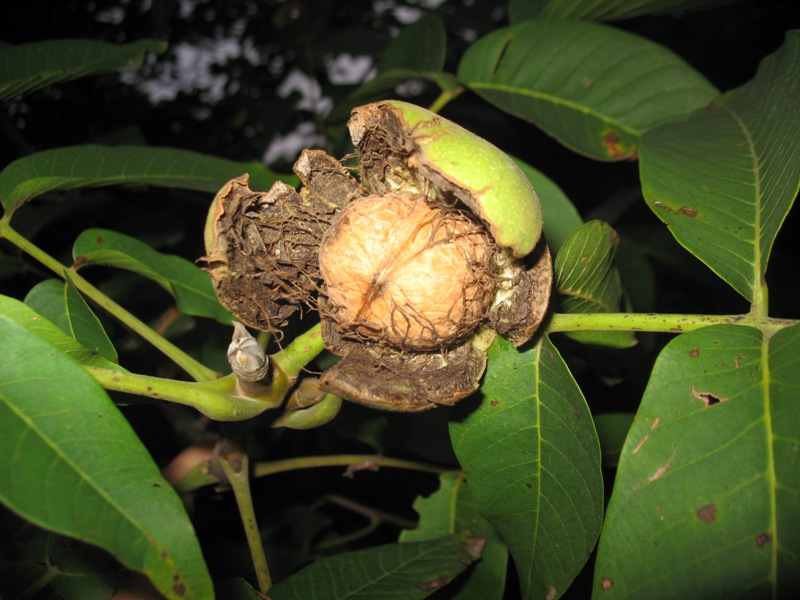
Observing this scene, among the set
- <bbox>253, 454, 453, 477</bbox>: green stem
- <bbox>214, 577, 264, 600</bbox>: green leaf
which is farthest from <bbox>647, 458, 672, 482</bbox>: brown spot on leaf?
<bbox>253, 454, 453, 477</bbox>: green stem

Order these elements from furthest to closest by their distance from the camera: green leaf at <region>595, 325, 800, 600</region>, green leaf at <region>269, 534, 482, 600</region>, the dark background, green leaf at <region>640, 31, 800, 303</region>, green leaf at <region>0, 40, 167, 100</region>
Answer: the dark background
green leaf at <region>0, 40, 167, 100</region>
green leaf at <region>269, 534, 482, 600</region>
green leaf at <region>640, 31, 800, 303</region>
green leaf at <region>595, 325, 800, 600</region>

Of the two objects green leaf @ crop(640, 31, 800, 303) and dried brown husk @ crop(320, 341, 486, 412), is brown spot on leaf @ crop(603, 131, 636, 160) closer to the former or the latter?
green leaf @ crop(640, 31, 800, 303)

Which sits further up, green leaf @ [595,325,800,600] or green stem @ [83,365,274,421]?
green stem @ [83,365,274,421]

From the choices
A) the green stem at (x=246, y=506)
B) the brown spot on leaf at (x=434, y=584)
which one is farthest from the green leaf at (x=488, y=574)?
the green stem at (x=246, y=506)

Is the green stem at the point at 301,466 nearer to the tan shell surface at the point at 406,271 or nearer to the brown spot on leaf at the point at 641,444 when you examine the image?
the tan shell surface at the point at 406,271

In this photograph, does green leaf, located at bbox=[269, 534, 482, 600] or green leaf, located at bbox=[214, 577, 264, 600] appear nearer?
green leaf, located at bbox=[214, 577, 264, 600]

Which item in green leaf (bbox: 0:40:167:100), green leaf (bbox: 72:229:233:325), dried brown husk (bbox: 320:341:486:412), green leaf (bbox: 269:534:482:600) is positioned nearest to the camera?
dried brown husk (bbox: 320:341:486:412)
